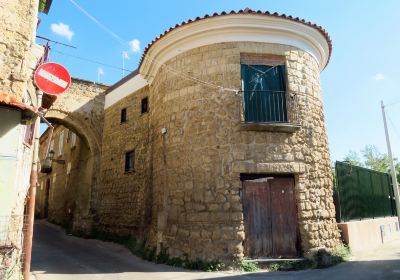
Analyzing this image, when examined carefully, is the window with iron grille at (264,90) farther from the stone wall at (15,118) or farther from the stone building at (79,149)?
the stone building at (79,149)

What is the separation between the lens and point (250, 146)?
7.82 m

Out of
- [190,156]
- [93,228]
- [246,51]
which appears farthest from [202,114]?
[93,228]

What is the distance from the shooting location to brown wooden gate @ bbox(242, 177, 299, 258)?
7492 mm

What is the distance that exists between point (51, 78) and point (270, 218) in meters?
5.53

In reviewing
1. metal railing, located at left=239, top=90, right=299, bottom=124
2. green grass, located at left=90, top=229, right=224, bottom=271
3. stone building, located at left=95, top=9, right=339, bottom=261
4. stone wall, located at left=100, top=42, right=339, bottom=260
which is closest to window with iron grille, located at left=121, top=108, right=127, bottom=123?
stone building, located at left=95, top=9, right=339, bottom=261

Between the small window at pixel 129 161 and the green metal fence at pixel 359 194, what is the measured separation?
7.19 meters

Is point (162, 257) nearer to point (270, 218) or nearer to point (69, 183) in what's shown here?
point (270, 218)

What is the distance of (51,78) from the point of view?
16.1ft

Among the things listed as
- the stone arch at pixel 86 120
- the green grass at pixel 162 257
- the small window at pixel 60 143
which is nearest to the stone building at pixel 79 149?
the stone arch at pixel 86 120

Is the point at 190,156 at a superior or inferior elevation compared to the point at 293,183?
superior

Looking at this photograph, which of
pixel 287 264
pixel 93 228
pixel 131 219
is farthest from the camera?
pixel 93 228

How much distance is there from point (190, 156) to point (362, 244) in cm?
586

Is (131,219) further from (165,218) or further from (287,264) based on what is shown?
(287,264)

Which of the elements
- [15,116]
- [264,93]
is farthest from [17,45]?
[264,93]
